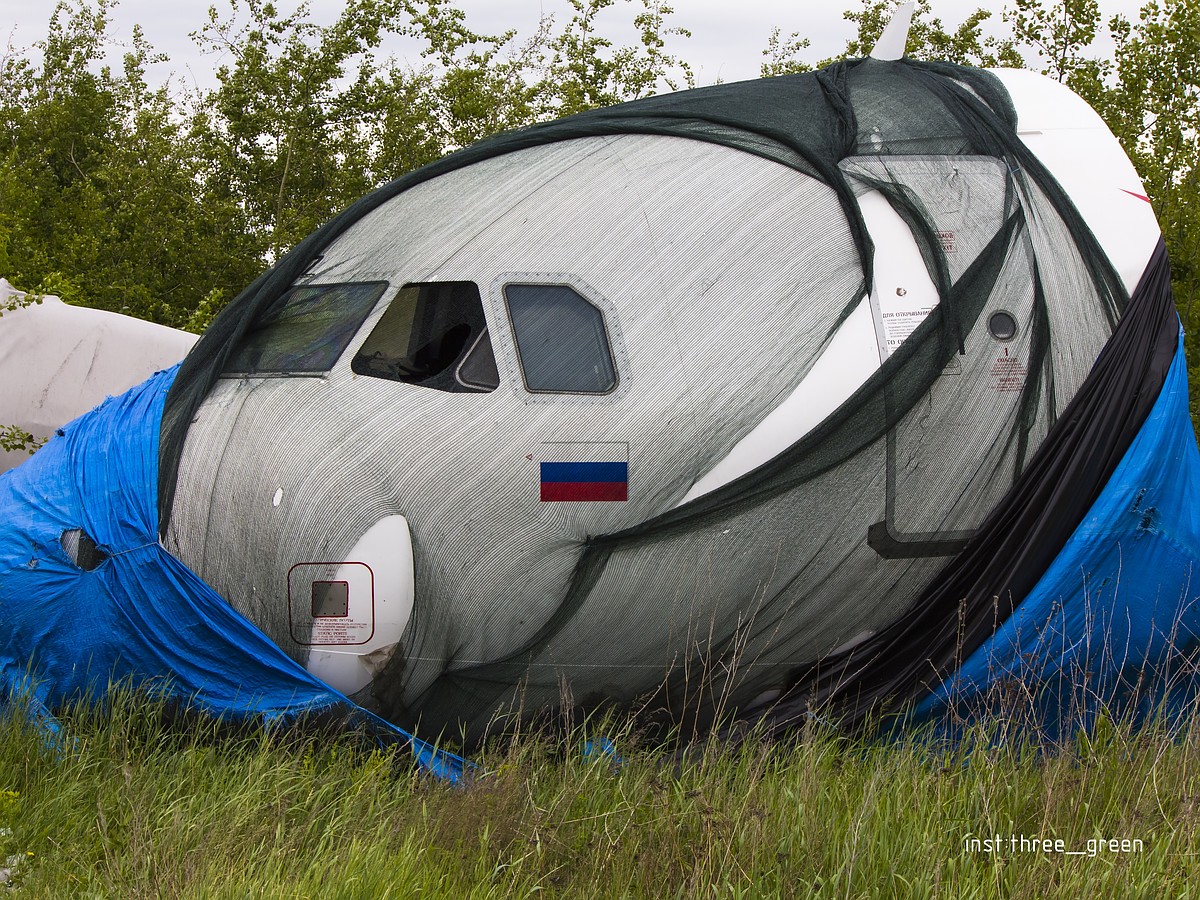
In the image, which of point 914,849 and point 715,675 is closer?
point 914,849

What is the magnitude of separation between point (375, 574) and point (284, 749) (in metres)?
0.85

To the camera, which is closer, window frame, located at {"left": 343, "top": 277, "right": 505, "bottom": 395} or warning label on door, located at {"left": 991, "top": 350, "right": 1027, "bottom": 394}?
window frame, located at {"left": 343, "top": 277, "right": 505, "bottom": 395}

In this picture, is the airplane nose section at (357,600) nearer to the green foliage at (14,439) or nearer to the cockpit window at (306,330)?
the cockpit window at (306,330)

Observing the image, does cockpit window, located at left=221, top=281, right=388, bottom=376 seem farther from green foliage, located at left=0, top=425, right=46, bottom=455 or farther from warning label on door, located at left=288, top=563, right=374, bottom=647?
green foliage, located at left=0, top=425, right=46, bottom=455

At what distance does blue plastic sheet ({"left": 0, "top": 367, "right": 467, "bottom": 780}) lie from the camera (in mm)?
5434

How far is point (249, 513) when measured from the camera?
17.9ft

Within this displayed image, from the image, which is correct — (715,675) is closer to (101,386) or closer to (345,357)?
(345,357)

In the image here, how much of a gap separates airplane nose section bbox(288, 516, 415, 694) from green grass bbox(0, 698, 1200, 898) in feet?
1.43

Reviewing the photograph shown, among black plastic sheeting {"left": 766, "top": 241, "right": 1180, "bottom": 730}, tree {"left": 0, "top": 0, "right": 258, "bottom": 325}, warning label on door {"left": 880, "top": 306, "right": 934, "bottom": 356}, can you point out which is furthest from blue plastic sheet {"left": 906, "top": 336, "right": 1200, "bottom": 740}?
tree {"left": 0, "top": 0, "right": 258, "bottom": 325}

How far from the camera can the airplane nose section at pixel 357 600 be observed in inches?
213

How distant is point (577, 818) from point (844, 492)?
74.3 inches

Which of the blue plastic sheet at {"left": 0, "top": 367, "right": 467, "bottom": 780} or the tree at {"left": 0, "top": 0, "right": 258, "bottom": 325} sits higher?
the tree at {"left": 0, "top": 0, "right": 258, "bottom": 325}

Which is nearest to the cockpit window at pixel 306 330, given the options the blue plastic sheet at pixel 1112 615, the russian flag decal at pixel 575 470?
the russian flag decal at pixel 575 470

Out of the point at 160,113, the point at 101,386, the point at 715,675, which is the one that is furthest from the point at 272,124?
the point at 715,675
